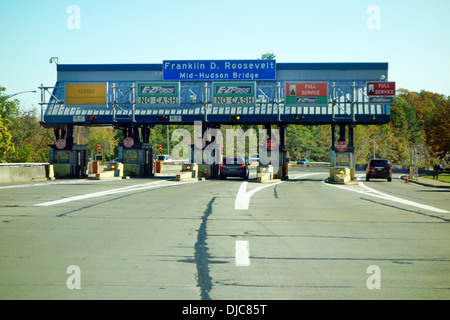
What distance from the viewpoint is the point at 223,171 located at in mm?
42062

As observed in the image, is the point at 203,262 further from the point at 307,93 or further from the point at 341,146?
the point at 307,93

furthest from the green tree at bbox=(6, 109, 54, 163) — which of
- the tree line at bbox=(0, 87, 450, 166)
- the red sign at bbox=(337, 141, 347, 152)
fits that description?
the red sign at bbox=(337, 141, 347, 152)

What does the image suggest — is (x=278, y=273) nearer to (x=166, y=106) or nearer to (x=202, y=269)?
(x=202, y=269)

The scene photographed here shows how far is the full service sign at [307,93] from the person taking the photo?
4475 centimetres

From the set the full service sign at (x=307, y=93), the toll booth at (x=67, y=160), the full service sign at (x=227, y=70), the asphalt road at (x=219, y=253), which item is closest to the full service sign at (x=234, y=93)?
the full service sign at (x=227, y=70)

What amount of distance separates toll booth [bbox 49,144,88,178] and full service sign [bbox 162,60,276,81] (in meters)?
9.99

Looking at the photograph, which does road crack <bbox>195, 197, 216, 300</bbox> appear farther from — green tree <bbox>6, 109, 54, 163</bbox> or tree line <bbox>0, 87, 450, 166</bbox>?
green tree <bbox>6, 109, 54, 163</bbox>

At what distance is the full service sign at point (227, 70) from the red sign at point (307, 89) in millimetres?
2925

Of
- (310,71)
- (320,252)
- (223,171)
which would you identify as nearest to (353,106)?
(310,71)

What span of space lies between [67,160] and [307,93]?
19145mm

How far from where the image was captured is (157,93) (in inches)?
1811

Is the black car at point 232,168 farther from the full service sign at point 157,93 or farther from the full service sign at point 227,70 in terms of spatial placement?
the full service sign at point 227,70

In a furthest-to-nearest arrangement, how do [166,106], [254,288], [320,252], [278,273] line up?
[166,106] → [320,252] → [278,273] → [254,288]
